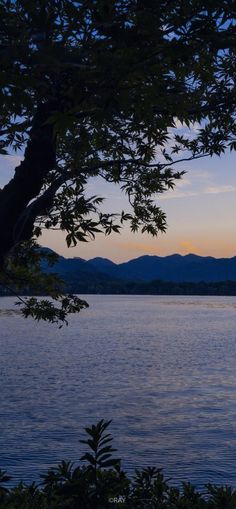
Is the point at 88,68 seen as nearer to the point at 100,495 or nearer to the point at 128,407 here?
the point at 100,495

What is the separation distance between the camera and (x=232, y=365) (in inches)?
3174

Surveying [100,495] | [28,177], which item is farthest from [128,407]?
[28,177]

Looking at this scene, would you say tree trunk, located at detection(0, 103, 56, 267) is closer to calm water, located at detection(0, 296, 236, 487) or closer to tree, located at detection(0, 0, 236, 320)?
tree, located at detection(0, 0, 236, 320)

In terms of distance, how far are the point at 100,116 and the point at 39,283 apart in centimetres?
734

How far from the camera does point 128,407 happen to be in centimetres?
5062

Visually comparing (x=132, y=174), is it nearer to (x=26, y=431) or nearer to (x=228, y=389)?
(x=26, y=431)

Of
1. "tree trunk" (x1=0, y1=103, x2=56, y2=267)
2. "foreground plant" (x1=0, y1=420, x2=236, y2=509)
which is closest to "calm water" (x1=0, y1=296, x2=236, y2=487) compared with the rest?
"foreground plant" (x1=0, y1=420, x2=236, y2=509)

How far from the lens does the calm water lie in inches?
1350

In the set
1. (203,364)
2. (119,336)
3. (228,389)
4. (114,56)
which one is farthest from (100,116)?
(119,336)

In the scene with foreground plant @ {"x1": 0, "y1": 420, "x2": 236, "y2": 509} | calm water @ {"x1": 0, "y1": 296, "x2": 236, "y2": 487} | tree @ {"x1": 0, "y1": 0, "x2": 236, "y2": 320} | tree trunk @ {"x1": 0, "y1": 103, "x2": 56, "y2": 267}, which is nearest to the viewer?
tree @ {"x1": 0, "y1": 0, "x2": 236, "y2": 320}

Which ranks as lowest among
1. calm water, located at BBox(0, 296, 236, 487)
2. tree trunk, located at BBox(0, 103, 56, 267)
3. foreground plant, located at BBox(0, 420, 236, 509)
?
calm water, located at BBox(0, 296, 236, 487)

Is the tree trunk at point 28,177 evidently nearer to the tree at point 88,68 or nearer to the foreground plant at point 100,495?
the tree at point 88,68

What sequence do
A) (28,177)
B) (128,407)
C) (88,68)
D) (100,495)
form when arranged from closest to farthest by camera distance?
(88,68)
(28,177)
(100,495)
(128,407)

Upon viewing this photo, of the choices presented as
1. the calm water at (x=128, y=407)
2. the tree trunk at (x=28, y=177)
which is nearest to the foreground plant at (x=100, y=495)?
the tree trunk at (x=28, y=177)
